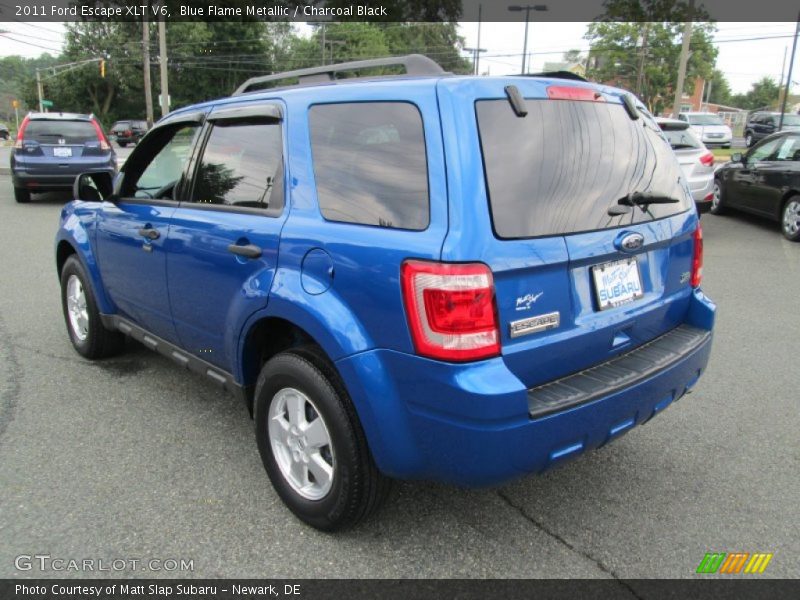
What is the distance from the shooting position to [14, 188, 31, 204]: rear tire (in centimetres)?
1273

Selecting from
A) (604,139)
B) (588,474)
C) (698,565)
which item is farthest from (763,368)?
(604,139)

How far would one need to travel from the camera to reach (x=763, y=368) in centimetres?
455

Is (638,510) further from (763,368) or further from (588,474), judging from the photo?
(763,368)

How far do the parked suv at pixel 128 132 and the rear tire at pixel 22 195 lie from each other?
97.8 feet

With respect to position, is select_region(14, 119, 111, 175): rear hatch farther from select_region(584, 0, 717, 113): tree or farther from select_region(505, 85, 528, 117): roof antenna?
select_region(584, 0, 717, 113): tree

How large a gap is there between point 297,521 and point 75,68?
68.8 metres

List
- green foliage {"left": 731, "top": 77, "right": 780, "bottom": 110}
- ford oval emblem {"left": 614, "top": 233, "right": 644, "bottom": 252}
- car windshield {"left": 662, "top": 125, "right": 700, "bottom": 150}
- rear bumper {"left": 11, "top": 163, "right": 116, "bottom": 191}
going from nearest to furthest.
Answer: ford oval emblem {"left": 614, "top": 233, "right": 644, "bottom": 252}, car windshield {"left": 662, "top": 125, "right": 700, "bottom": 150}, rear bumper {"left": 11, "top": 163, "right": 116, "bottom": 191}, green foliage {"left": 731, "top": 77, "right": 780, "bottom": 110}

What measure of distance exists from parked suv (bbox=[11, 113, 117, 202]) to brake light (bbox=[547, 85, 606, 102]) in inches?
455

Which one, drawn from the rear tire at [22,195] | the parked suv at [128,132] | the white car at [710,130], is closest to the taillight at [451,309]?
the rear tire at [22,195]

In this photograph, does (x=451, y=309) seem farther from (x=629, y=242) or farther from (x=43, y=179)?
(x=43, y=179)

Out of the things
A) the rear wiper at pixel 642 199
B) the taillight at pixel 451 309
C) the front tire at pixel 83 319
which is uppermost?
the rear wiper at pixel 642 199

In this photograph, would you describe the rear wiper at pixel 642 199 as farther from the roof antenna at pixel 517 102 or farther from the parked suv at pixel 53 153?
the parked suv at pixel 53 153

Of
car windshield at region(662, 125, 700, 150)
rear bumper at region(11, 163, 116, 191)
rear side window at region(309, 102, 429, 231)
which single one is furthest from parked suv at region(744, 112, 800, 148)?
rear side window at region(309, 102, 429, 231)

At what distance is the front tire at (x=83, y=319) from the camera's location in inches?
174
